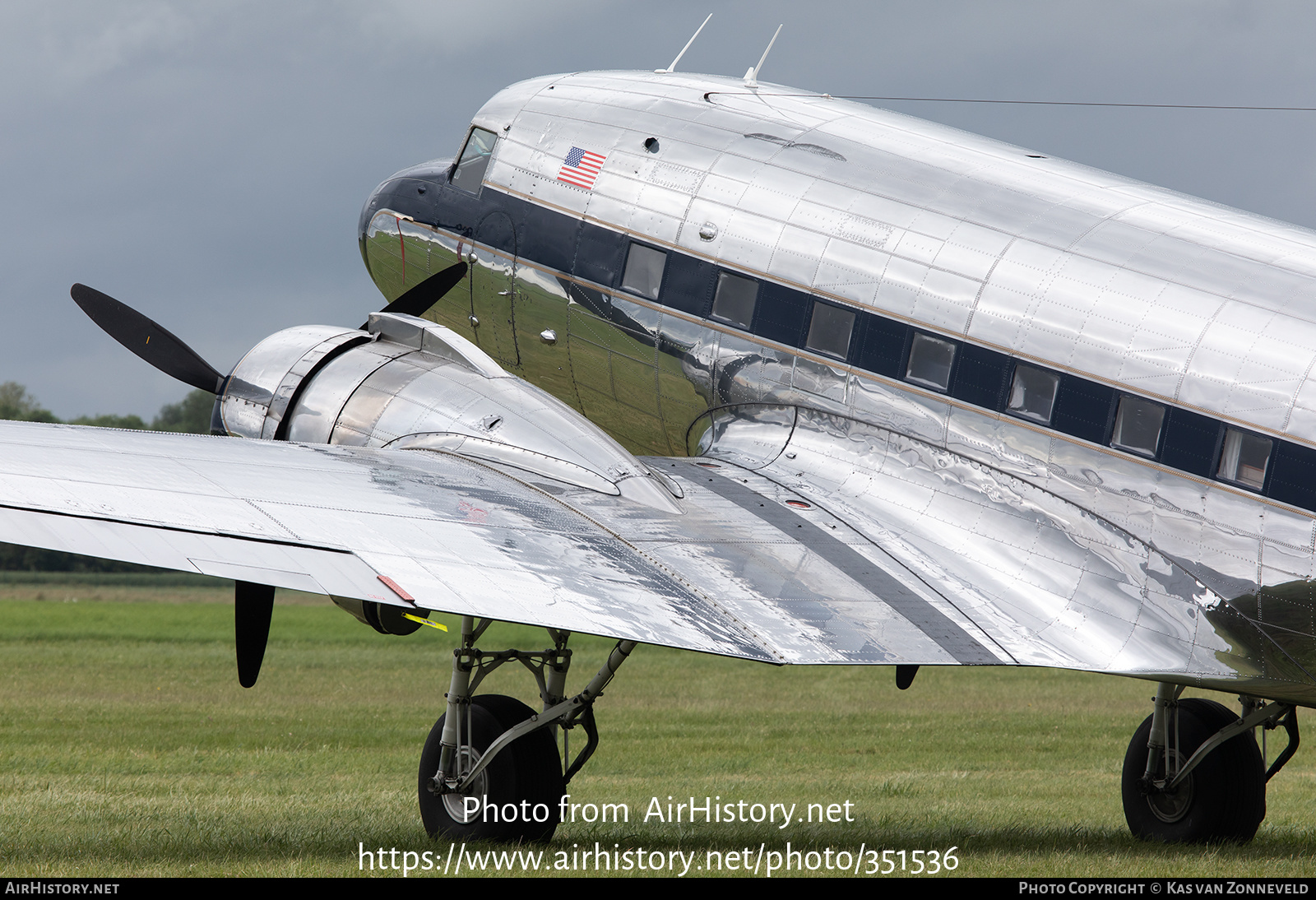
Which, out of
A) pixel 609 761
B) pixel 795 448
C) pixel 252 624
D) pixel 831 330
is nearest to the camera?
pixel 252 624

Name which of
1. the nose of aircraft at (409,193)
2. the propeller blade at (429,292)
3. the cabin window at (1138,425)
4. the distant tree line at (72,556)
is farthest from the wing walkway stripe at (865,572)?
the distant tree line at (72,556)

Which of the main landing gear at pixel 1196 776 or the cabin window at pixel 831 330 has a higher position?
the cabin window at pixel 831 330

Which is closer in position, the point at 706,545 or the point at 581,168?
the point at 706,545

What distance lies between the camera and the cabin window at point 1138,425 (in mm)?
9219

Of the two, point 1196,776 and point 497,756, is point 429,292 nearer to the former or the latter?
point 497,756

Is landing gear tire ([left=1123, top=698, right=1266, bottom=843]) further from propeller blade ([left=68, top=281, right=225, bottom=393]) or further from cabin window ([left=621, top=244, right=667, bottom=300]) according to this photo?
propeller blade ([left=68, top=281, right=225, bottom=393])

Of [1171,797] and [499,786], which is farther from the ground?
[499,786]

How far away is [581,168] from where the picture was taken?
12969 millimetres

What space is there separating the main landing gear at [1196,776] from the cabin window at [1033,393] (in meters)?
2.74

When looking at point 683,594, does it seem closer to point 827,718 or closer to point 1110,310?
point 1110,310

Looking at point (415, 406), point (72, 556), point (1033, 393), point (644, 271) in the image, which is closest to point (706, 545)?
point (1033, 393)

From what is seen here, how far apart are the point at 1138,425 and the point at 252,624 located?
6135mm

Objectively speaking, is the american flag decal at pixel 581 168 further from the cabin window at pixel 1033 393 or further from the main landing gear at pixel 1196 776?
the main landing gear at pixel 1196 776
